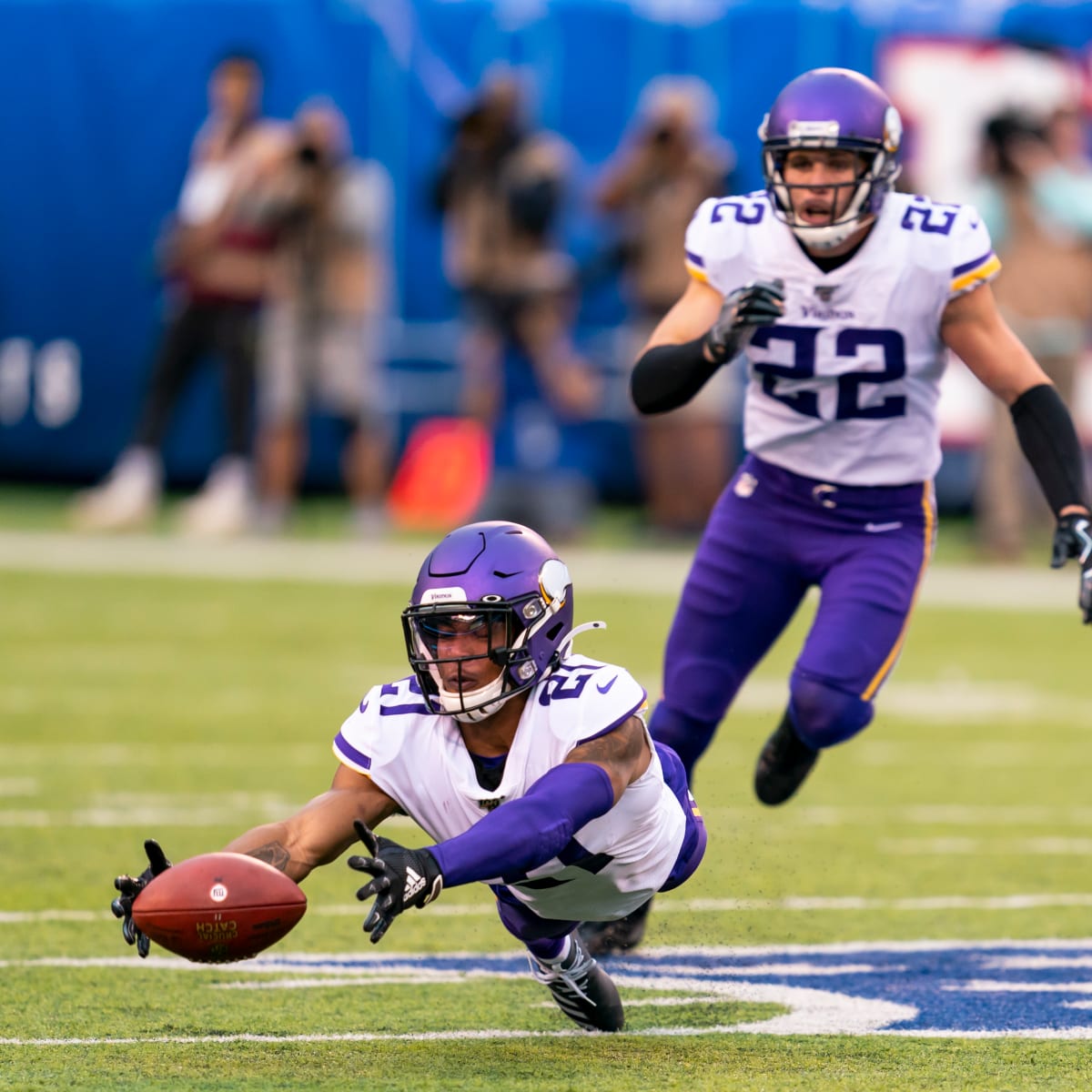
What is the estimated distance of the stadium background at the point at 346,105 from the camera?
14500 millimetres

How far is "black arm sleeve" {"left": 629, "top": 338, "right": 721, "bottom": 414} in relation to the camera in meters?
5.17

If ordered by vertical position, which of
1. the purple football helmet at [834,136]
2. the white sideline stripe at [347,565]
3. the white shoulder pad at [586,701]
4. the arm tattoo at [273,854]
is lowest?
the white sideline stripe at [347,565]

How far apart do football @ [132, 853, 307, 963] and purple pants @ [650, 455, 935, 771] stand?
1.68 m

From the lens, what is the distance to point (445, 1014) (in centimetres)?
472

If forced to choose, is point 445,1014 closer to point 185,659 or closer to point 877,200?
point 877,200

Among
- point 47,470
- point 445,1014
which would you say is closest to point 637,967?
point 445,1014

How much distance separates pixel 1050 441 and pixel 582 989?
1.64m

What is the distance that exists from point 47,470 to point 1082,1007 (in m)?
11.8

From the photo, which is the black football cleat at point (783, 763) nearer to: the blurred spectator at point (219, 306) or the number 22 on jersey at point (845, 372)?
the number 22 on jersey at point (845, 372)

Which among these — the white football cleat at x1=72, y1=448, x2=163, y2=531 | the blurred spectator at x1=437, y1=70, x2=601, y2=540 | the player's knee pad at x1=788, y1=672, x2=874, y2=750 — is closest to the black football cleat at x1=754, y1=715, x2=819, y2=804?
the player's knee pad at x1=788, y1=672, x2=874, y2=750

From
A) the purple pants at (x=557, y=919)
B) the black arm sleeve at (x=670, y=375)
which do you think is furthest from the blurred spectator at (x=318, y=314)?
the purple pants at (x=557, y=919)

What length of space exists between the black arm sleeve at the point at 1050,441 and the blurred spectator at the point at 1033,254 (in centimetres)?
724

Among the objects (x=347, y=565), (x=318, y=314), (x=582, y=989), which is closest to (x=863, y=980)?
(x=582, y=989)

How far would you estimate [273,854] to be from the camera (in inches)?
165
